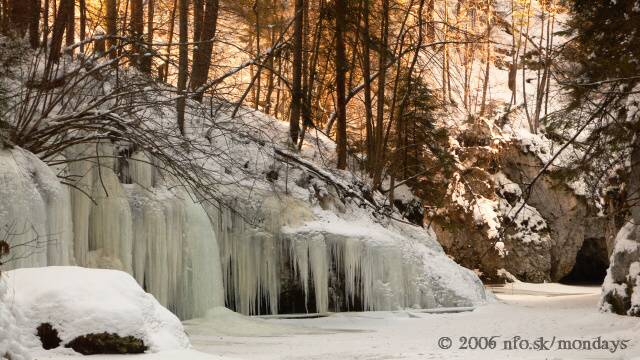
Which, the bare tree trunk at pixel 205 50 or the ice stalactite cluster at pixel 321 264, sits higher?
the bare tree trunk at pixel 205 50

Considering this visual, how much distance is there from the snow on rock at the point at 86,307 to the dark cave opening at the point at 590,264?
22.2m

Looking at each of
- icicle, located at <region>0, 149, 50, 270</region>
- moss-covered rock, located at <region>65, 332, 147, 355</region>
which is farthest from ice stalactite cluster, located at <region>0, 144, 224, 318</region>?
moss-covered rock, located at <region>65, 332, 147, 355</region>

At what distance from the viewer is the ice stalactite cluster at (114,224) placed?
882 cm

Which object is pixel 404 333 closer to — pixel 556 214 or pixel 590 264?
pixel 556 214

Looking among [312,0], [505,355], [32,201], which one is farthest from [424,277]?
[312,0]

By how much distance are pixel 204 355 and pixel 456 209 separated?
740 inches

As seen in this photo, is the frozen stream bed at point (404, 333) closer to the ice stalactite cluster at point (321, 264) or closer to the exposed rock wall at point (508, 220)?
Answer: the ice stalactite cluster at point (321, 264)

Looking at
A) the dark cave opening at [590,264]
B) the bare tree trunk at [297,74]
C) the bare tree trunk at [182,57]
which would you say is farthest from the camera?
the dark cave opening at [590,264]

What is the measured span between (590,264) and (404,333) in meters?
19.1

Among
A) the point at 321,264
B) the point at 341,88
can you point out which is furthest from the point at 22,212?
the point at 341,88

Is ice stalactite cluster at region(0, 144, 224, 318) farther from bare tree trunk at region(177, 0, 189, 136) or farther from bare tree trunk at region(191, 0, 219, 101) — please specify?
bare tree trunk at region(191, 0, 219, 101)

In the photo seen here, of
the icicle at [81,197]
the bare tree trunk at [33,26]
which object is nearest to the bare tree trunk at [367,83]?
the bare tree trunk at [33,26]

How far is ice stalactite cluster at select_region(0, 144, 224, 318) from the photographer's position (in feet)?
28.9

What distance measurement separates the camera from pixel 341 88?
1717 centimetres
